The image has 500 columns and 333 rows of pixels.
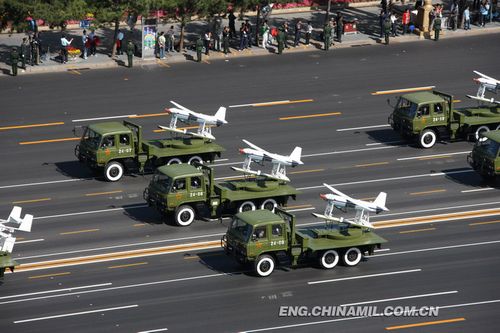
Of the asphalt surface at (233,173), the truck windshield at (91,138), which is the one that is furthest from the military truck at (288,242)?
the truck windshield at (91,138)

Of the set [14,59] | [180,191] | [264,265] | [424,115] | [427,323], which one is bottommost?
[427,323]

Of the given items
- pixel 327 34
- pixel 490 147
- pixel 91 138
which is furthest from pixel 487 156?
pixel 327 34

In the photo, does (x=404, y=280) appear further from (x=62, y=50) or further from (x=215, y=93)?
(x=62, y=50)

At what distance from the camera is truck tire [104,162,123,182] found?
56.9 metres

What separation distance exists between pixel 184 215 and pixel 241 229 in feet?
18.5

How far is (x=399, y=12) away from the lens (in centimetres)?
8669

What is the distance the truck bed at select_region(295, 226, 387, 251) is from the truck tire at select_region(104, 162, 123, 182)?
12231 mm

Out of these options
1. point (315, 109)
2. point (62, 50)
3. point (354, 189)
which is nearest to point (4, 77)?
point (62, 50)

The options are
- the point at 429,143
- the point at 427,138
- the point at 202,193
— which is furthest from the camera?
the point at 429,143

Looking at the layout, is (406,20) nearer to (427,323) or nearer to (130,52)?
(130,52)

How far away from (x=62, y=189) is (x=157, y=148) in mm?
4524

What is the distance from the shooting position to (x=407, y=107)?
61.6m

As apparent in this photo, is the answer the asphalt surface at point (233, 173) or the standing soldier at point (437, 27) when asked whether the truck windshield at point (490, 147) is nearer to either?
the asphalt surface at point (233, 173)

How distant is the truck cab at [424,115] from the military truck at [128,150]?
915 centimetres
